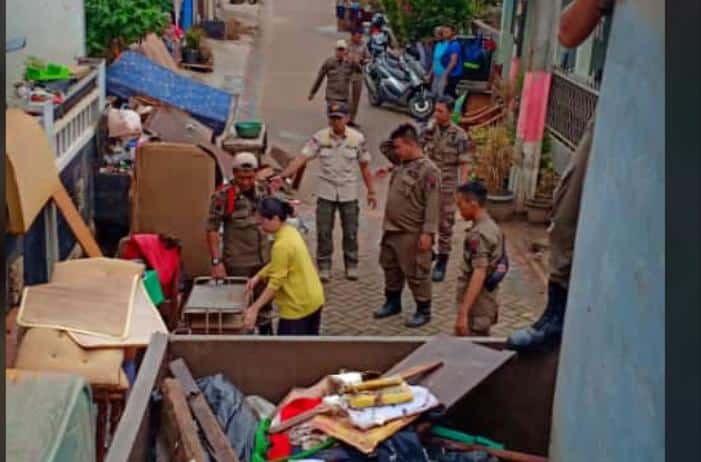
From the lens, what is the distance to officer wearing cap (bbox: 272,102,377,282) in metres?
9.11

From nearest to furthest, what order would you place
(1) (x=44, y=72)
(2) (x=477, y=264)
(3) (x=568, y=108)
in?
(2) (x=477, y=264) → (1) (x=44, y=72) → (3) (x=568, y=108)

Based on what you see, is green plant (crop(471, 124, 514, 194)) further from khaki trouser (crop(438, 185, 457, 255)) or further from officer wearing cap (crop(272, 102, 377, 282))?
officer wearing cap (crop(272, 102, 377, 282))

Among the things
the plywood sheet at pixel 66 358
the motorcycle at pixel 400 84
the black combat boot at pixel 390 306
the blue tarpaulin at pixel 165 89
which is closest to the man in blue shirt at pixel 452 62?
the motorcycle at pixel 400 84

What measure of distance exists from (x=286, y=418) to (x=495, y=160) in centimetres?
826

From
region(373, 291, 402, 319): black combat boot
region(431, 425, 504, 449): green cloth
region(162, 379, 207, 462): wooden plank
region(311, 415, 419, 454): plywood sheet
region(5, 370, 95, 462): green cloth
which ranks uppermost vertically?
region(5, 370, 95, 462): green cloth

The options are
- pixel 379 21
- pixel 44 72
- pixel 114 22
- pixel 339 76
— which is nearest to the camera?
pixel 44 72

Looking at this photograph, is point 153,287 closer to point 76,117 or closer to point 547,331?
point 76,117

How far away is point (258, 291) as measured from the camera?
752 cm

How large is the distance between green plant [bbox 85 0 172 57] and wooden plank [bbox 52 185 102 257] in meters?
3.86

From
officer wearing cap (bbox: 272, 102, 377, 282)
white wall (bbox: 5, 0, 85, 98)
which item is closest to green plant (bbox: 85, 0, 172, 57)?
white wall (bbox: 5, 0, 85, 98)

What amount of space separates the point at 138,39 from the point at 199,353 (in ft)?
27.1

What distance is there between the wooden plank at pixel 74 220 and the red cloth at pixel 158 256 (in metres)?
0.63

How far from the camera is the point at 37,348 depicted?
581 cm

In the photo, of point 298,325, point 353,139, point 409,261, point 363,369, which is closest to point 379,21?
point 353,139
